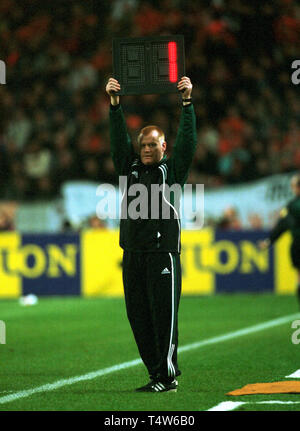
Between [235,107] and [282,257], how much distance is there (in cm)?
552

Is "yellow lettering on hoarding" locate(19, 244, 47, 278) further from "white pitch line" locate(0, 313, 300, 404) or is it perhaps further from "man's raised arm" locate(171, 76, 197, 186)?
"man's raised arm" locate(171, 76, 197, 186)

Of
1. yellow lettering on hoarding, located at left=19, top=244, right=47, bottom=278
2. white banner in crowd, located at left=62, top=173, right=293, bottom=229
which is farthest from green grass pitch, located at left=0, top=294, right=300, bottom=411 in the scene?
white banner in crowd, located at left=62, top=173, right=293, bottom=229

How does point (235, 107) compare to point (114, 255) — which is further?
point (235, 107)

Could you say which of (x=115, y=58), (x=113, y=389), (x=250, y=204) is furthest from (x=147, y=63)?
(x=250, y=204)

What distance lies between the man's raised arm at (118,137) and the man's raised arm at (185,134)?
384 millimetres

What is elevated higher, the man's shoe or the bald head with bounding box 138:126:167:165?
the bald head with bounding box 138:126:167:165

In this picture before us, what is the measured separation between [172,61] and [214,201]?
13425mm

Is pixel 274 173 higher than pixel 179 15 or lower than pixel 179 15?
lower

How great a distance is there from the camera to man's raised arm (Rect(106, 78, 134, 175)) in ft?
24.6

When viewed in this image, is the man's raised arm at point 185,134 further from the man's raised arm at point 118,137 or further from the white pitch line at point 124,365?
the white pitch line at point 124,365

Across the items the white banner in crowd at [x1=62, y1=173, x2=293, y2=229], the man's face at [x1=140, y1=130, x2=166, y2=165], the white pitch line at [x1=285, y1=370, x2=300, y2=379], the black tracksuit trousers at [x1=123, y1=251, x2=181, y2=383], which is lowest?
the white pitch line at [x1=285, y1=370, x2=300, y2=379]

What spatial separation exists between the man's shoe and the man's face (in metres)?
1.63

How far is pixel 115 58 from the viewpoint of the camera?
7.52 m

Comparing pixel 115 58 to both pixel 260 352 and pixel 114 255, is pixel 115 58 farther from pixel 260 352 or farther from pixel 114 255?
pixel 114 255
